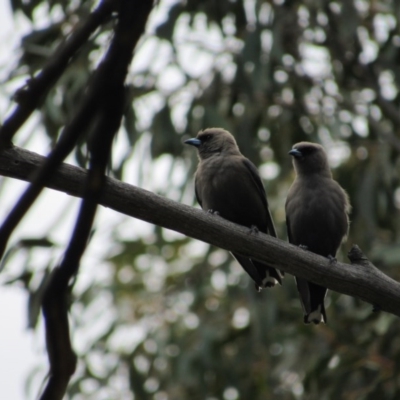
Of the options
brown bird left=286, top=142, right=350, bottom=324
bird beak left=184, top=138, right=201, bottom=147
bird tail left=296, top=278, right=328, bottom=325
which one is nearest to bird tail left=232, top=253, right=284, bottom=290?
bird tail left=296, top=278, right=328, bottom=325

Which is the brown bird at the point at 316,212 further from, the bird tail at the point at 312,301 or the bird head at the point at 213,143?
the bird head at the point at 213,143

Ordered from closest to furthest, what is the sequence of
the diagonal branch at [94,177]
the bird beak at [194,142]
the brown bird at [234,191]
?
the diagonal branch at [94,177]
the brown bird at [234,191]
the bird beak at [194,142]

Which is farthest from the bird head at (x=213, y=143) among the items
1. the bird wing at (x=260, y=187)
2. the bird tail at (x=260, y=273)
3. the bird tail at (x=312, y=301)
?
the bird tail at (x=312, y=301)

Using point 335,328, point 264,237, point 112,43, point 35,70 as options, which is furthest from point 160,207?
point 35,70

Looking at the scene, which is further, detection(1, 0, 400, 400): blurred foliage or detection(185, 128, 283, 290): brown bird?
detection(1, 0, 400, 400): blurred foliage

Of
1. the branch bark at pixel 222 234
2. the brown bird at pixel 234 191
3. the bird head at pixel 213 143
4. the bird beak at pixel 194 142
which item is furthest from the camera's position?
the bird beak at pixel 194 142

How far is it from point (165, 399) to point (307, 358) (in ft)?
6.41

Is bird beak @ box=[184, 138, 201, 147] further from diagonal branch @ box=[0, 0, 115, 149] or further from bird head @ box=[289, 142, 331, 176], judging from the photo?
diagonal branch @ box=[0, 0, 115, 149]

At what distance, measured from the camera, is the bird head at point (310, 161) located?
5.35 metres

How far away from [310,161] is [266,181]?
374cm

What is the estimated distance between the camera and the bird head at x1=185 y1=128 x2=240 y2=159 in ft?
Result: 17.9

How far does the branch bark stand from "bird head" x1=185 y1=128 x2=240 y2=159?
1.97m

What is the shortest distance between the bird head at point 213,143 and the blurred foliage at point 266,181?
5.31 feet

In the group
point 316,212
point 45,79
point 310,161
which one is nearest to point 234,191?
point 316,212
